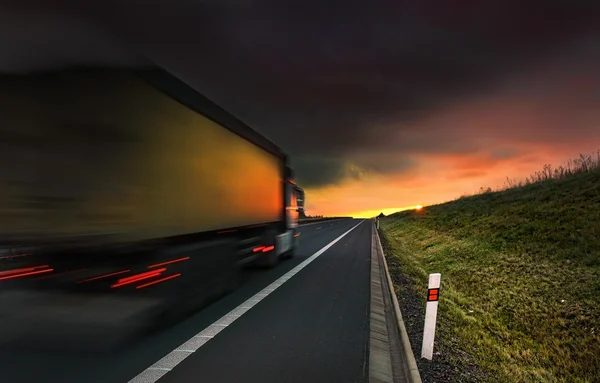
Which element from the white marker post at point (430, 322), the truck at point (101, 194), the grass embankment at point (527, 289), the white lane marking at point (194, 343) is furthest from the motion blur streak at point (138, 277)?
the grass embankment at point (527, 289)

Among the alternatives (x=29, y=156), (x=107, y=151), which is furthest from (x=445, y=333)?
(x=29, y=156)

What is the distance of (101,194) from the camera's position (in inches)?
175

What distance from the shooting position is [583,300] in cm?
945

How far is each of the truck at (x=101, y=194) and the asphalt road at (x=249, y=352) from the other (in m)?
0.40

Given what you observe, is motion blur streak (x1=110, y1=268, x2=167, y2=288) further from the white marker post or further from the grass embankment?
the grass embankment

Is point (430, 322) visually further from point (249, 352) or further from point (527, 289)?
point (527, 289)

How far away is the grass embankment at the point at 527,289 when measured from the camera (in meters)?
7.03

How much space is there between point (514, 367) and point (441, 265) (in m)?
10.8

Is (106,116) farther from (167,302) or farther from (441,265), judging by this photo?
(441,265)

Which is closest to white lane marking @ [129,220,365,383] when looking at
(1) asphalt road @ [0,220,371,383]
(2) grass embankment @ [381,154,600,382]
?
(1) asphalt road @ [0,220,371,383]

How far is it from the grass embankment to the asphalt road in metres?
1.61

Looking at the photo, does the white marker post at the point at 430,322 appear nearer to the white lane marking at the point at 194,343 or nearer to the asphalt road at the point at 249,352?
the asphalt road at the point at 249,352

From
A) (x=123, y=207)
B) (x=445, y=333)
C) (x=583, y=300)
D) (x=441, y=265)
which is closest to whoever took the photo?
(x=123, y=207)

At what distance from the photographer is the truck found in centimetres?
405
